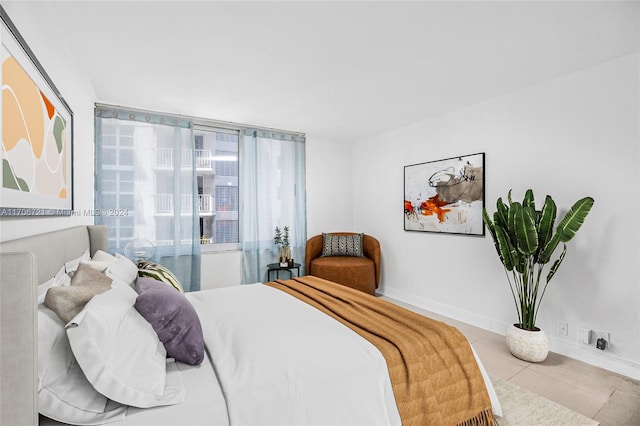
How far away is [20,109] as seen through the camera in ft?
4.18

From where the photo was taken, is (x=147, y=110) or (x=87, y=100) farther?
(x=147, y=110)

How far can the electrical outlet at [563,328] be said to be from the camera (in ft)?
9.11

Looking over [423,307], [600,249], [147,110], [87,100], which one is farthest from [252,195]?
[600,249]

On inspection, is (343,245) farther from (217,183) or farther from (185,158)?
(185,158)

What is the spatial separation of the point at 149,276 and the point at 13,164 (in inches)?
43.0

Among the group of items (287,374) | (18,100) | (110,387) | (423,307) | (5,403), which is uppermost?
(18,100)

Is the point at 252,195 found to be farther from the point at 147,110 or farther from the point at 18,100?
the point at 18,100

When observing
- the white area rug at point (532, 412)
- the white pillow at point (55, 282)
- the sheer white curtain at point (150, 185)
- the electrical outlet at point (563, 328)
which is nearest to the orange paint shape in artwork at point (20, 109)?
the white pillow at point (55, 282)

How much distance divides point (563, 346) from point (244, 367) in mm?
2938

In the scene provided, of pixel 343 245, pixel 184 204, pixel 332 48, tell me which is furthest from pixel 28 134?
pixel 343 245

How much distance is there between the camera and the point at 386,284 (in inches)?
185

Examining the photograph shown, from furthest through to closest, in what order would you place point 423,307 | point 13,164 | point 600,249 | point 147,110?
point 423,307 < point 147,110 < point 600,249 < point 13,164

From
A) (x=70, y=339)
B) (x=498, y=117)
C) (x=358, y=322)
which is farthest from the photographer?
(x=498, y=117)

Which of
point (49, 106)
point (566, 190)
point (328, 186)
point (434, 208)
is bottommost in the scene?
point (434, 208)
